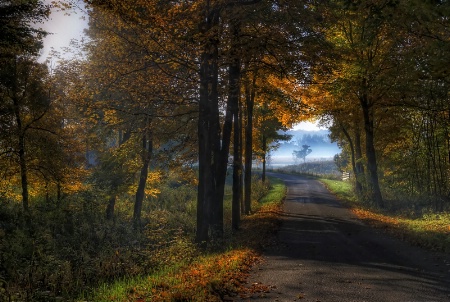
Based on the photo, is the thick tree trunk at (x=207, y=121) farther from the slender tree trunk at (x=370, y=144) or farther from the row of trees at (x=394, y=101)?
the slender tree trunk at (x=370, y=144)

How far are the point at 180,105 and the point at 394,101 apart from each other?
1347cm

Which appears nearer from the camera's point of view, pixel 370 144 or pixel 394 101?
pixel 394 101

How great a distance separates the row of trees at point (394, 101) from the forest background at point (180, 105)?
12 centimetres

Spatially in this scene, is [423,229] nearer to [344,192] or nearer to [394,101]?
[394,101]

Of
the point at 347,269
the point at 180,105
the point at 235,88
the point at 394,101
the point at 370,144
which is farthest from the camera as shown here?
the point at 370,144

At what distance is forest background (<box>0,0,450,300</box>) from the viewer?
38.0ft

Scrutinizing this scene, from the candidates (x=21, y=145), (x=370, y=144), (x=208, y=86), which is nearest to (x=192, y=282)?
(x=208, y=86)

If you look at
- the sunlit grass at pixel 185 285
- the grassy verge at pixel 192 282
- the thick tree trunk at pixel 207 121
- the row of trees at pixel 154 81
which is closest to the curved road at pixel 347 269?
the grassy verge at pixel 192 282

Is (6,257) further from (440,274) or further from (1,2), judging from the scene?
(440,274)

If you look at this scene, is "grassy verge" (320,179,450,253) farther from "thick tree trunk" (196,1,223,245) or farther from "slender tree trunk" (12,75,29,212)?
"slender tree trunk" (12,75,29,212)

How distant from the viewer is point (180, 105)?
692 inches

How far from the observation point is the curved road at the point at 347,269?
761 centimetres

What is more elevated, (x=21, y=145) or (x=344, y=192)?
(x=21, y=145)

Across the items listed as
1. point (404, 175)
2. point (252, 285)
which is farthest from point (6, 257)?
point (404, 175)
